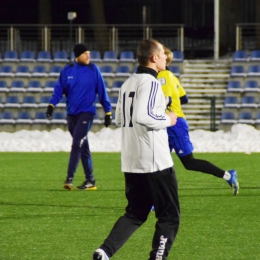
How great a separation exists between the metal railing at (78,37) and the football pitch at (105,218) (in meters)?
14.6

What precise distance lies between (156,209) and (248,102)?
20295 mm

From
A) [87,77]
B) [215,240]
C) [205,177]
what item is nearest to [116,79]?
[205,177]

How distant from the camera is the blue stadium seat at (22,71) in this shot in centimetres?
2789

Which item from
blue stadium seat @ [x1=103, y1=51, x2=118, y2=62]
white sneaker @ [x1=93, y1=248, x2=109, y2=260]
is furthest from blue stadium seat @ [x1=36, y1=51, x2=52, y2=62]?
white sneaker @ [x1=93, y1=248, x2=109, y2=260]

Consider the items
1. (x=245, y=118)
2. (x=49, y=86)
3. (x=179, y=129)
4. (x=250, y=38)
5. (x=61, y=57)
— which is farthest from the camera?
(x=250, y=38)

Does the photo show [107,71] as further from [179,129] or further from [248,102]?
[179,129]

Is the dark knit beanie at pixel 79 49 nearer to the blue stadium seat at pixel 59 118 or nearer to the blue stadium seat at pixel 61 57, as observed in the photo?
the blue stadium seat at pixel 59 118

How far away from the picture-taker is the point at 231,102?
1037 inches

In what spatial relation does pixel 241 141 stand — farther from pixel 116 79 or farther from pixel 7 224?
pixel 7 224

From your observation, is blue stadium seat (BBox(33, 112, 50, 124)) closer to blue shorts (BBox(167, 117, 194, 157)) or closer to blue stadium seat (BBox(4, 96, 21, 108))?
blue stadium seat (BBox(4, 96, 21, 108))

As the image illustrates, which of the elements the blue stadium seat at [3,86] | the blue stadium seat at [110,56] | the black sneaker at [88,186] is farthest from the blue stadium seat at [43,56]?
the black sneaker at [88,186]

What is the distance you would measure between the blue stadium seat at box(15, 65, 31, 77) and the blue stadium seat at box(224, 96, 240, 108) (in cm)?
643

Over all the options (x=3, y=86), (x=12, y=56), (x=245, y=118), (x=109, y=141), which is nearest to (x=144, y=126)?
(x=109, y=141)

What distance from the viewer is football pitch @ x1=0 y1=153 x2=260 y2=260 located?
7277 millimetres
